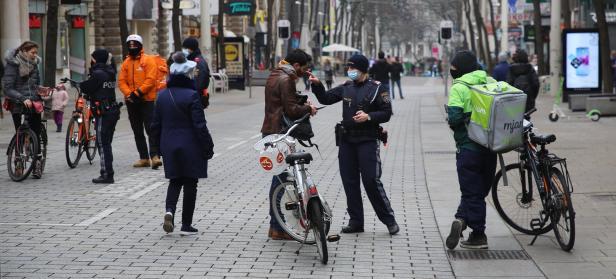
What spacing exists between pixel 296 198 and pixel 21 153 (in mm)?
5888

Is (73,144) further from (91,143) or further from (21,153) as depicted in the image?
(21,153)

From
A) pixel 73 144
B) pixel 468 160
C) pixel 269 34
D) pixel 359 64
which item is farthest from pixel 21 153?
pixel 269 34

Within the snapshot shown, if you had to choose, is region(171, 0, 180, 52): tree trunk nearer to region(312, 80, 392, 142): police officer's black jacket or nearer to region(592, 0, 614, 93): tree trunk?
region(592, 0, 614, 93): tree trunk

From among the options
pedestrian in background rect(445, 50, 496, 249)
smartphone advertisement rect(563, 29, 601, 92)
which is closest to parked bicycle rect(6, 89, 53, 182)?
pedestrian in background rect(445, 50, 496, 249)

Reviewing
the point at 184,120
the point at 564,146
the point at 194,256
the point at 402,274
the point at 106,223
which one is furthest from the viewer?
the point at 564,146

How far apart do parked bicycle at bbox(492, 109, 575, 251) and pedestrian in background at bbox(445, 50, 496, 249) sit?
1.27 feet

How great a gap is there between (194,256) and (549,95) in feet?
111

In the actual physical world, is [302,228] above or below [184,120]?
below

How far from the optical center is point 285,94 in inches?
391

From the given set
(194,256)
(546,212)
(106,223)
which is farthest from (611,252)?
(106,223)

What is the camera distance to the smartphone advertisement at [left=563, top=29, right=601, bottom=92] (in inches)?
1168

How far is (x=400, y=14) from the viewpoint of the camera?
103438 mm

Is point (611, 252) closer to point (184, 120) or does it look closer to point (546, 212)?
point (546, 212)

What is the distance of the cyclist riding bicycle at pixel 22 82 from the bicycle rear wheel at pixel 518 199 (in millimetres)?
6702
